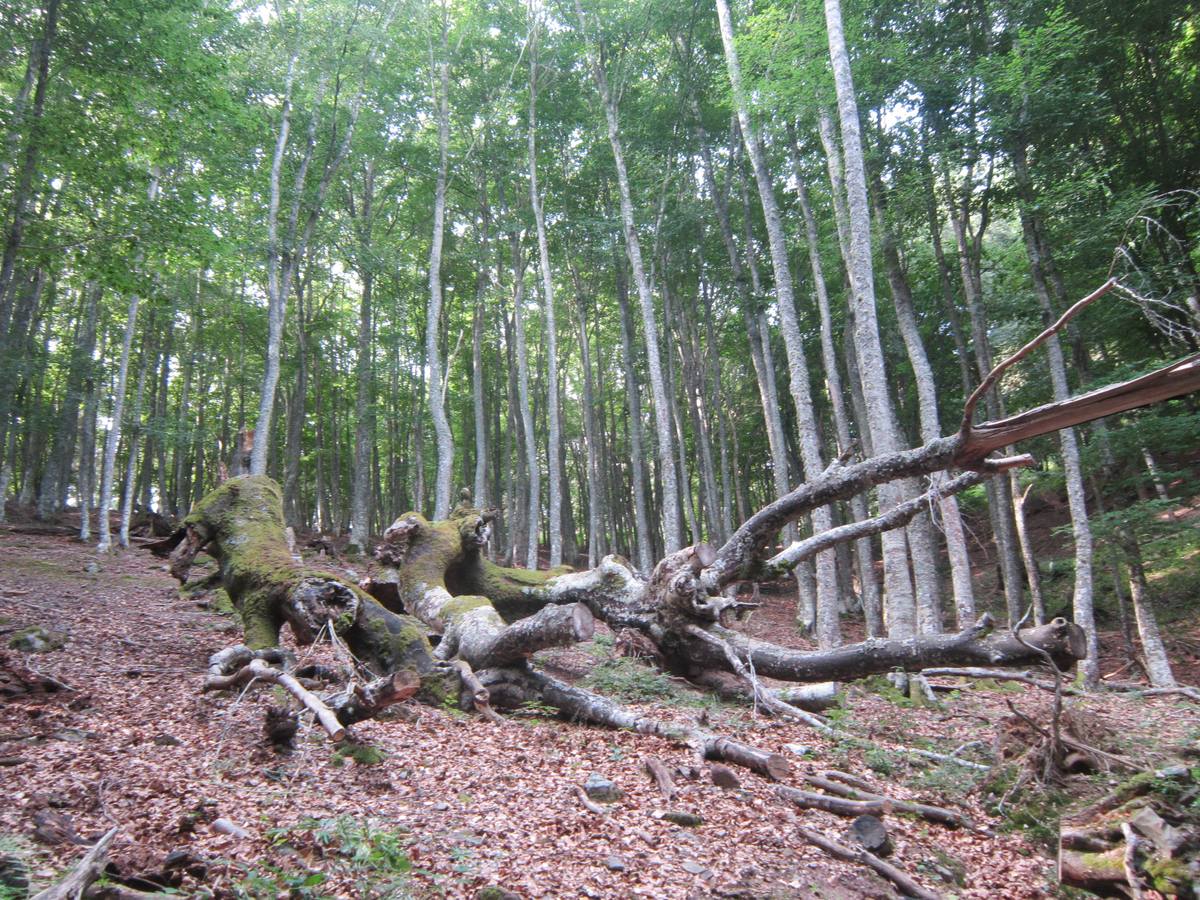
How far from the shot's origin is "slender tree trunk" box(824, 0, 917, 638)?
330 inches

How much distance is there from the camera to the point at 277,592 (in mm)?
6055

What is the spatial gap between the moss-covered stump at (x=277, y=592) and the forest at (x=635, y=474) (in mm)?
51

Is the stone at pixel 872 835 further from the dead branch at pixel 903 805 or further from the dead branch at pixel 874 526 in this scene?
the dead branch at pixel 874 526

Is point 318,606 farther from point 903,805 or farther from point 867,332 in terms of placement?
point 867,332

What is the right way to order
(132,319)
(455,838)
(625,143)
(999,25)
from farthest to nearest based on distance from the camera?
1. (625,143)
2. (132,319)
3. (999,25)
4. (455,838)

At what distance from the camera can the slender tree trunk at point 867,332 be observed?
838 centimetres

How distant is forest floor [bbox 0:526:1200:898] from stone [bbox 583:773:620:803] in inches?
4.2

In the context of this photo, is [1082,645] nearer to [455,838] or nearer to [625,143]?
[455,838]

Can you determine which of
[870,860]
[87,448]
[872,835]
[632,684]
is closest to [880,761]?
[872,835]

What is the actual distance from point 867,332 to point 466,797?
751cm

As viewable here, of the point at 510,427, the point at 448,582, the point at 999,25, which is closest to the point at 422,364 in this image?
the point at 510,427

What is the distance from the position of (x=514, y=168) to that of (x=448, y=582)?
15648 mm

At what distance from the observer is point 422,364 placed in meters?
26.0

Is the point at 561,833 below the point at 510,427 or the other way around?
below
